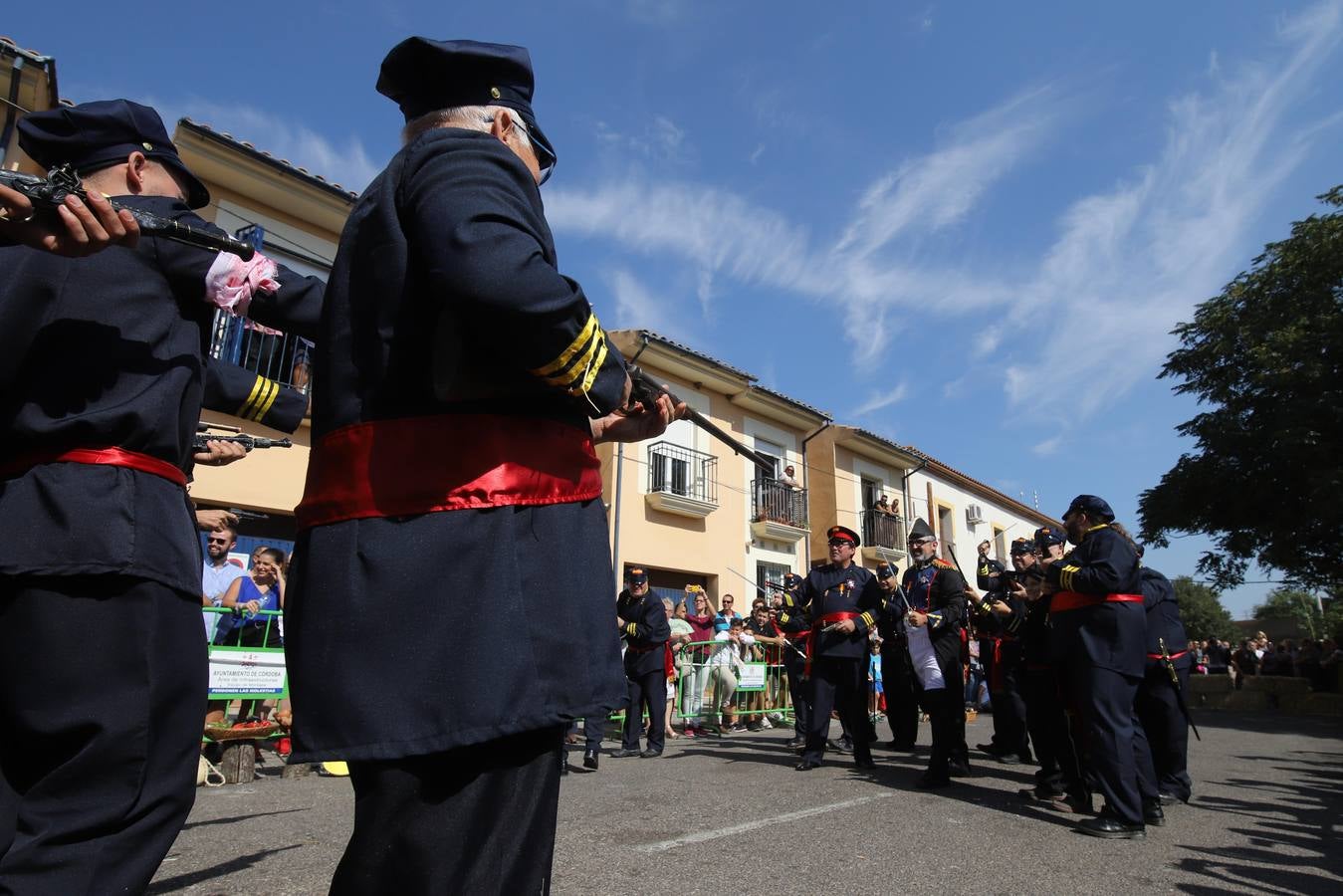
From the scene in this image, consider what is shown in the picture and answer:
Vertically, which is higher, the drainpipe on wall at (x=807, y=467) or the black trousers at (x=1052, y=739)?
the drainpipe on wall at (x=807, y=467)

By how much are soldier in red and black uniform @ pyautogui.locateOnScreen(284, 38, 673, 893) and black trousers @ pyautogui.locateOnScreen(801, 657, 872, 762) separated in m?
6.54

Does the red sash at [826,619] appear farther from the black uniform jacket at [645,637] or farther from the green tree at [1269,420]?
the green tree at [1269,420]

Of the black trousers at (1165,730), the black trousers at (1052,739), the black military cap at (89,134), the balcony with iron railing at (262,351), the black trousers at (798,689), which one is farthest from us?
the balcony with iron railing at (262,351)

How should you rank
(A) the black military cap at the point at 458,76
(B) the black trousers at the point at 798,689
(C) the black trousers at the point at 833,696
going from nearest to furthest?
(A) the black military cap at the point at 458,76
(C) the black trousers at the point at 833,696
(B) the black trousers at the point at 798,689

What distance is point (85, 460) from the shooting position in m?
1.90

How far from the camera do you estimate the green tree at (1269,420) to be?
20719mm

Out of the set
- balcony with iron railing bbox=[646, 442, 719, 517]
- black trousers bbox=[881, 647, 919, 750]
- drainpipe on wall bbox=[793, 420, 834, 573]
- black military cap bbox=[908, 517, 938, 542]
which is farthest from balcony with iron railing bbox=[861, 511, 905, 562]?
black military cap bbox=[908, 517, 938, 542]

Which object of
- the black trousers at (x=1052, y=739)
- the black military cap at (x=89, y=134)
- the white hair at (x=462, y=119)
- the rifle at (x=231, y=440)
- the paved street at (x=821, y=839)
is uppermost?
the black military cap at (x=89, y=134)

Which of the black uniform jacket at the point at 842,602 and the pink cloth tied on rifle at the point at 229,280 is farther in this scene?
the black uniform jacket at the point at 842,602

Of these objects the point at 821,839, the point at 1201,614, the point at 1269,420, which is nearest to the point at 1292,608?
the point at 1201,614

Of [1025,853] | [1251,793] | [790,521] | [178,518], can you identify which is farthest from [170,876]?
[790,521]

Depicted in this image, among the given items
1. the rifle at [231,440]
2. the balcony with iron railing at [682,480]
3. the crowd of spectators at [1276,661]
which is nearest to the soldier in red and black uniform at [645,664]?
the rifle at [231,440]

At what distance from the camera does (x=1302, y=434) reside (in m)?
20.3

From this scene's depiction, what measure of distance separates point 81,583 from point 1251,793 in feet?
27.4
